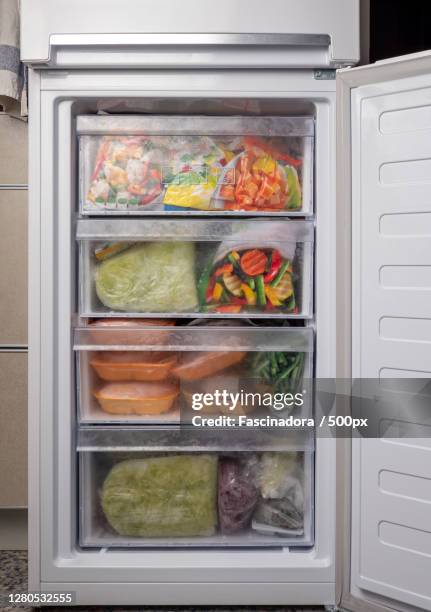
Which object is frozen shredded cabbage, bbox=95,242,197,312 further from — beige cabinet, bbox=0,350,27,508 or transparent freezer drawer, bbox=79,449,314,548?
beige cabinet, bbox=0,350,27,508

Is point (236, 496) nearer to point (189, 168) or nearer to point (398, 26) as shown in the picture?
point (189, 168)

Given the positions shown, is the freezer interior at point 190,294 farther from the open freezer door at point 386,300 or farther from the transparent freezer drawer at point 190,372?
the open freezer door at point 386,300

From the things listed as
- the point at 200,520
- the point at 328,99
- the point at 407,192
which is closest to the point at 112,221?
the point at 328,99

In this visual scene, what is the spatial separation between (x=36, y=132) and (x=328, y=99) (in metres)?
0.76

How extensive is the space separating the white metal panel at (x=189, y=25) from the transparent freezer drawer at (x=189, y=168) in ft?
0.62

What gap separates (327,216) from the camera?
1.43 metres

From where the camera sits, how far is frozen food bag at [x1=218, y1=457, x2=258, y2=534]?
1517 mm

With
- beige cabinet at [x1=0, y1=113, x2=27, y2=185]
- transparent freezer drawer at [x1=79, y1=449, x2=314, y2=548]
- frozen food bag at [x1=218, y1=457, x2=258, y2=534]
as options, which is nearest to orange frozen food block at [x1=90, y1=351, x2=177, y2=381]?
transparent freezer drawer at [x1=79, y1=449, x2=314, y2=548]

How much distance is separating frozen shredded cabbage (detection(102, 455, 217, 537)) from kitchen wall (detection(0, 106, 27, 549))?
0.48 meters

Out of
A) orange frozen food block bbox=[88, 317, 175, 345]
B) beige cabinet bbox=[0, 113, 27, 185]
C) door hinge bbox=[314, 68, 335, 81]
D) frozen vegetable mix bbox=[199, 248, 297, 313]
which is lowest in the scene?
orange frozen food block bbox=[88, 317, 175, 345]

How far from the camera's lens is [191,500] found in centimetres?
152

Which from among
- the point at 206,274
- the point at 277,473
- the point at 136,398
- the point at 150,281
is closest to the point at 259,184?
the point at 206,274

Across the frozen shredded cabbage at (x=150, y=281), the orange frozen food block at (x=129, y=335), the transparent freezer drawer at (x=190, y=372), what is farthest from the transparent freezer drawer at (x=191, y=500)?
the frozen shredded cabbage at (x=150, y=281)

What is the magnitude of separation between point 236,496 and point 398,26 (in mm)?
1645
